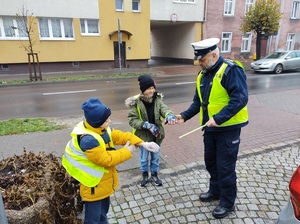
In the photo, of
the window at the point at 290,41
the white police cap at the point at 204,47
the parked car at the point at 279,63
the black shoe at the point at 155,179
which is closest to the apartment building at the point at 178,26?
the parked car at the point at 279,63

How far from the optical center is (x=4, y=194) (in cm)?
216

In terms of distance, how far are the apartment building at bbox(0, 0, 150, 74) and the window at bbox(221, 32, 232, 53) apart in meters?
8.75

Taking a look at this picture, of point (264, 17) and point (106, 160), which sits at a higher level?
point (264, 17)

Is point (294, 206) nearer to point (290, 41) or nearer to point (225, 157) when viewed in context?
point (225, 157)

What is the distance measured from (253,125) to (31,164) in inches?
204

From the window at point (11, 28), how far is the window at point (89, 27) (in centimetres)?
404

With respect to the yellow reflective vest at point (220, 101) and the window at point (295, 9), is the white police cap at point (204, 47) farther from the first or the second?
the window at point (295, 9)

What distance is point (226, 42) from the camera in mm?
25672

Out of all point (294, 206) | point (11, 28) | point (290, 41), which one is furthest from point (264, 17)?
point (294, 206)

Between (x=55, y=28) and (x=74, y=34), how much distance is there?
53.8 inches

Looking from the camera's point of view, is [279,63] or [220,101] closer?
[220,101]

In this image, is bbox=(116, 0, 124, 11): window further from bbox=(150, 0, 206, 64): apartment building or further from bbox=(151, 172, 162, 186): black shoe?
bbox=(151, 172, 162, 186): black shoe

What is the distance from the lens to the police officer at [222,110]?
2.56 m

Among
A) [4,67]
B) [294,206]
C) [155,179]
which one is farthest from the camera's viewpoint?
[4,67]
